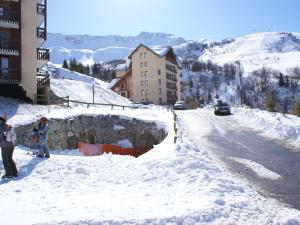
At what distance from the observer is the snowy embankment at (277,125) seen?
79.7 feet

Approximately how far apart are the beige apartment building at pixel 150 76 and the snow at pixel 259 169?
78295 mm

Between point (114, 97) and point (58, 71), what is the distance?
36.2 metres

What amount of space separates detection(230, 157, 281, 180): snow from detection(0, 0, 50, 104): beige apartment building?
76.5ft

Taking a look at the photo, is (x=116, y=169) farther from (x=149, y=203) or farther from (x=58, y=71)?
(x=58, y=71)

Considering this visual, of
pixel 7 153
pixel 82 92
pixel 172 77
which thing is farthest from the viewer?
pixel 172 77

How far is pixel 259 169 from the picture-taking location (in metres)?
16.2

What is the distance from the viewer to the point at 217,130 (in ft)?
98.8

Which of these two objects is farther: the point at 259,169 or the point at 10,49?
the point at 10,49

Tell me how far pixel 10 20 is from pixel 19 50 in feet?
9.14

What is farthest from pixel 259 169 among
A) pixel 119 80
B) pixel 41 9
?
pixel 119 80

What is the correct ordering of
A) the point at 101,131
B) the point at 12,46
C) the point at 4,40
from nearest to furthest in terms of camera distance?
the point at 101,131 → the point at 12,46 → the point at 4,40

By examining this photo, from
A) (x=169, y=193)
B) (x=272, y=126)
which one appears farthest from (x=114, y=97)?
(x=169, y=193)

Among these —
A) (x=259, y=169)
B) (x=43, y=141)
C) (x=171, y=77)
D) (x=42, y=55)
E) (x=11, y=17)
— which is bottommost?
(x=259, y=169)

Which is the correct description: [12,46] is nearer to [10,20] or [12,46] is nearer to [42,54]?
[10,20]
